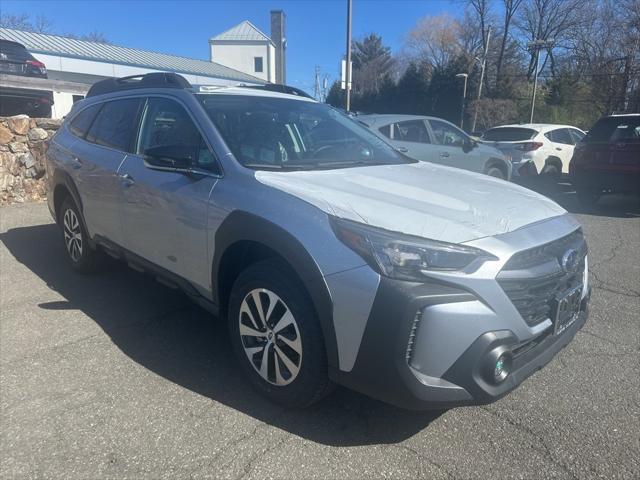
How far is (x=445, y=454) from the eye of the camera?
2391 millimetres

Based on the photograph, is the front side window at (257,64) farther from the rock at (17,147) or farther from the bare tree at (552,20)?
the rock at (17,147)

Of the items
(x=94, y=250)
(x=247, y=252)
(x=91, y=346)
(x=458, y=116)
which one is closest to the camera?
(x=247, y=252)

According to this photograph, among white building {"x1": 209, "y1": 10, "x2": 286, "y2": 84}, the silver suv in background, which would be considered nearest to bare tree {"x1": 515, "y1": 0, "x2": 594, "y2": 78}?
white building {"x1": 209, "y1": 10, "x2": 286, "y2": 84}

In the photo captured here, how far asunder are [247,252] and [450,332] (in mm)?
1273

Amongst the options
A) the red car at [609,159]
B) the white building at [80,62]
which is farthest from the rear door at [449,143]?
the white building at [80,62]

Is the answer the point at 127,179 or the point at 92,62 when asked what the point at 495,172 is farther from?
the point at 92,62

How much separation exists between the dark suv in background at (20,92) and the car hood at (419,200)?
9708mm

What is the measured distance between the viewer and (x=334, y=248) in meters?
2.26

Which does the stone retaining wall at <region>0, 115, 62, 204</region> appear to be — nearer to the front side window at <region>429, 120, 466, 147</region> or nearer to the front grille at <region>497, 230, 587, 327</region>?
the front side window at <region>429, 120, 466, 147</region>

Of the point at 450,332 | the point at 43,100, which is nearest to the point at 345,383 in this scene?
the point at 450,332

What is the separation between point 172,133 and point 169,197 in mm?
Result: 521

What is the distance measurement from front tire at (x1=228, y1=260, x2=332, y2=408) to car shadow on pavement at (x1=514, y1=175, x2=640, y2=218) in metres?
7.63

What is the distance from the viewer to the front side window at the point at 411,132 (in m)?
7.81

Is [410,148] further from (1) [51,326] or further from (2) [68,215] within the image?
(1) [51,326]
